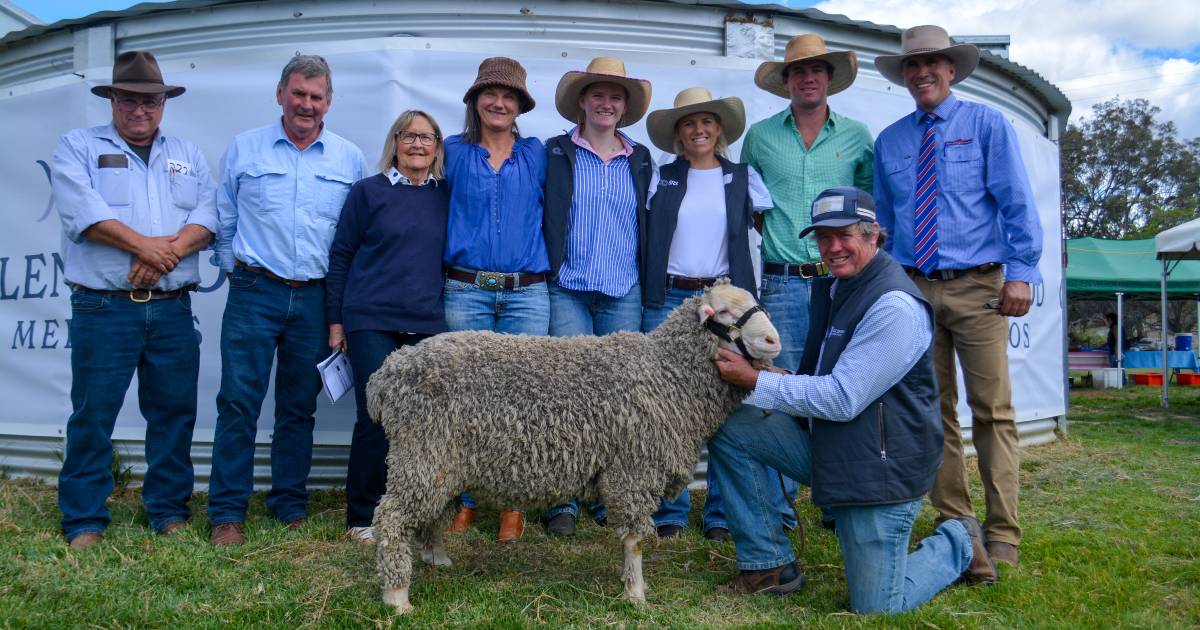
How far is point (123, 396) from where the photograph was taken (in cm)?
443

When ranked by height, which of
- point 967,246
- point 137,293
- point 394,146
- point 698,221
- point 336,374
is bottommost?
point 336,374

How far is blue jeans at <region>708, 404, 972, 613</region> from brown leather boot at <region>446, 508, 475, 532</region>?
1.78 meters

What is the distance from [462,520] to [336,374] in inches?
48.5

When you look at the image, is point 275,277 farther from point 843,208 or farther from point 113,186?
point 843,208

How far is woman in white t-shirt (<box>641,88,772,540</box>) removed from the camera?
4.50m

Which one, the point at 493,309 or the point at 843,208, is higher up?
the point at 843,208

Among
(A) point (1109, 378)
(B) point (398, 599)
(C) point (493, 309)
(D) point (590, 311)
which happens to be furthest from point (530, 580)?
(A) point (1109, 378)

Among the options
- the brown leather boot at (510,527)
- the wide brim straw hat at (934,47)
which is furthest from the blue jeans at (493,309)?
the wide brim straw hat at (934,47)

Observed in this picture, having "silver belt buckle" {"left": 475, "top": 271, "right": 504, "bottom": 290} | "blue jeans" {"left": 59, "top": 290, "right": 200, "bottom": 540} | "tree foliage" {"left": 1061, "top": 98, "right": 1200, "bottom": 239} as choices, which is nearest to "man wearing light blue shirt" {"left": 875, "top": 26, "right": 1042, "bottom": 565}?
"silver belt buckle" {"left": 475, "top": 271, "right": 504, "bottom": 290}

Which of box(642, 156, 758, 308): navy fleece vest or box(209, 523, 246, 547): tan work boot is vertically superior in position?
box(642, 156, 758, 308): navy fleece vest

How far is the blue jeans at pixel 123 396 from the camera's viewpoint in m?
4.34

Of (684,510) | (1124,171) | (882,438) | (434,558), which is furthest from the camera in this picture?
(1124,171)

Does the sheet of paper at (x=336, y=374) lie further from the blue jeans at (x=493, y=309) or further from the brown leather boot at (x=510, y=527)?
the brown leather boot at (x=510, y=527)

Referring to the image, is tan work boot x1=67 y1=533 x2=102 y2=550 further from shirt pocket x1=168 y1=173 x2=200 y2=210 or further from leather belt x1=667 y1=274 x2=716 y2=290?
leather belt x1=667 y1=274 x2=716 y2=290
